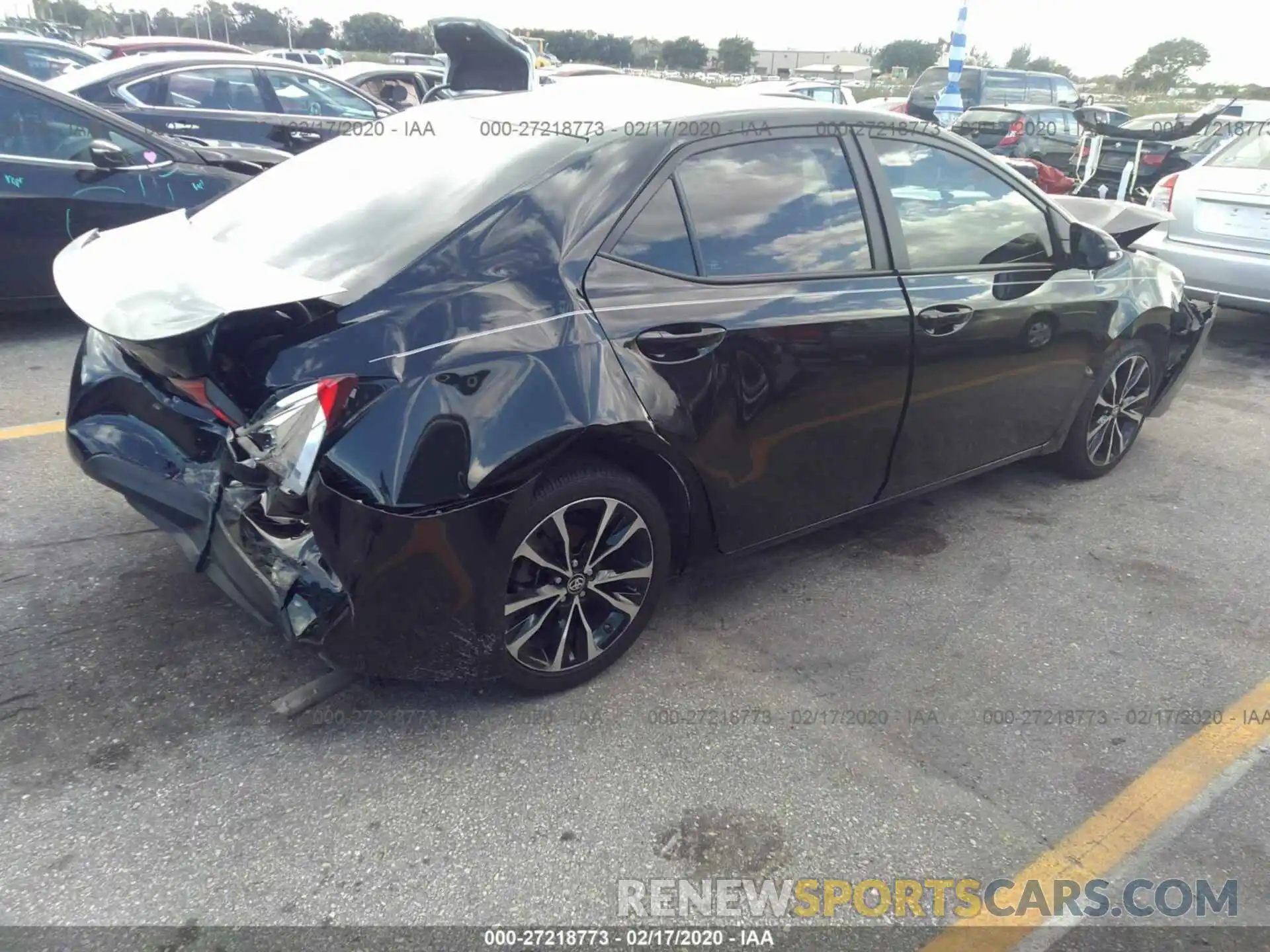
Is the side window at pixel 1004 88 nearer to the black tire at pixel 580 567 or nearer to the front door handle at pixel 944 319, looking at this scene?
the front door handle at pixel 944 319

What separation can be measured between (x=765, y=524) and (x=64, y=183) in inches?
191

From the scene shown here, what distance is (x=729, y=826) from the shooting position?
2289mm

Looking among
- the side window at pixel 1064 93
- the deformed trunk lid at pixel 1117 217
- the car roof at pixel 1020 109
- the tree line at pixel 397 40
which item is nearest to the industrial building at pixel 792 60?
the tree line at pixel 397 40

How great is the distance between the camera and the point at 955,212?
11.1 ft

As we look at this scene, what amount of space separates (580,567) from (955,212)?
1979mm

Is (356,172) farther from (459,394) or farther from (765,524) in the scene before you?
(765,524)

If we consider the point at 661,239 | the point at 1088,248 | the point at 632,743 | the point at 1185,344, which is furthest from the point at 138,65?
the point at 1185,344

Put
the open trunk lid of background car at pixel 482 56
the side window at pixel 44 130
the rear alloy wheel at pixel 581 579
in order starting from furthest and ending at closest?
1. the open trunk lid of background car at pixel 482 56
2. the side window at pixel 44 130
3. the rear alloy wheel at pixel 581 579

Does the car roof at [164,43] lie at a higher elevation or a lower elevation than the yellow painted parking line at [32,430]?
higher

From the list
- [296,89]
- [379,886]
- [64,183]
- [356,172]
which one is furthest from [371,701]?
[296,89]

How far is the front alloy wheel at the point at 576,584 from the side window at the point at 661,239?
0.70 meters

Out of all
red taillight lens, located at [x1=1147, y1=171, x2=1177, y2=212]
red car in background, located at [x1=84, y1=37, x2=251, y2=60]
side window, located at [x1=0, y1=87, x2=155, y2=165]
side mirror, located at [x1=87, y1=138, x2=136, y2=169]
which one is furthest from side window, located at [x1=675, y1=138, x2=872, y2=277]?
red car in background, located at [x1=84, y1=37, x2=251, y2=60]

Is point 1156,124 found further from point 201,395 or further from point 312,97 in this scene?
point 201,395

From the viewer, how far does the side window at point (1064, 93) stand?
18.8 meters
